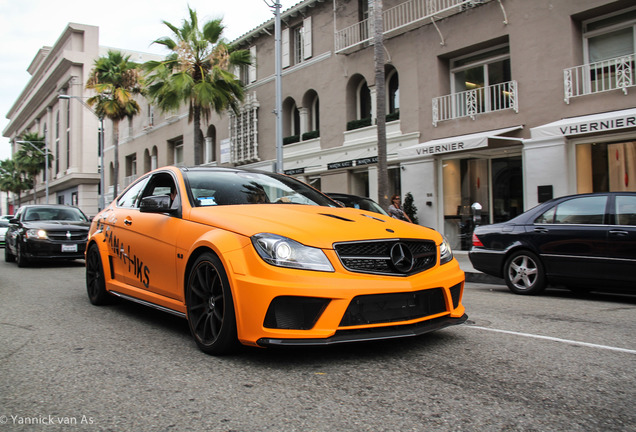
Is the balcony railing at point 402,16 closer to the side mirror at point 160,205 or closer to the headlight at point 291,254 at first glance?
the side mirror at point 160,205

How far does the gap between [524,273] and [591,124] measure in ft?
17.3

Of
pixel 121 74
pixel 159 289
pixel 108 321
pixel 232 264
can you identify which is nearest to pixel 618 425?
pixel 232 264

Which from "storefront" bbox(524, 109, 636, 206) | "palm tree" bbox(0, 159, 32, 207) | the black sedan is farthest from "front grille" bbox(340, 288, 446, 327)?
"palm tree" bbox(0, 159, 32, 207)

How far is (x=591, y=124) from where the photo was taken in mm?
11266

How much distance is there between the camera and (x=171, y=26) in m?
21.0

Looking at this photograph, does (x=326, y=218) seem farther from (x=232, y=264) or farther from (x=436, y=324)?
(x=436, y=324)

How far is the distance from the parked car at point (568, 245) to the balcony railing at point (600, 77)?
246 inches

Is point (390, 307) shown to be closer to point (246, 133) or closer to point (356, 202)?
point (356, 202)

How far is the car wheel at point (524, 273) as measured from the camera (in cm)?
763

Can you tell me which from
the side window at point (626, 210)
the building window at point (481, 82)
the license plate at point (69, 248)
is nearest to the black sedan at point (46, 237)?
the license plate at point (69, 248)

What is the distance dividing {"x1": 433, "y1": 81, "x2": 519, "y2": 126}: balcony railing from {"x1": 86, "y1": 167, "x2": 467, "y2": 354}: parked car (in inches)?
448

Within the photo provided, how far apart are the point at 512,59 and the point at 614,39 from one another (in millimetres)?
2463

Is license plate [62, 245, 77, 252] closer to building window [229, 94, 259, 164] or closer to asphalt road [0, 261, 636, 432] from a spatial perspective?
asphalt road [0, 261, 636, 432]

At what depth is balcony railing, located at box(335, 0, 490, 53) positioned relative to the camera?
50.9 ft
